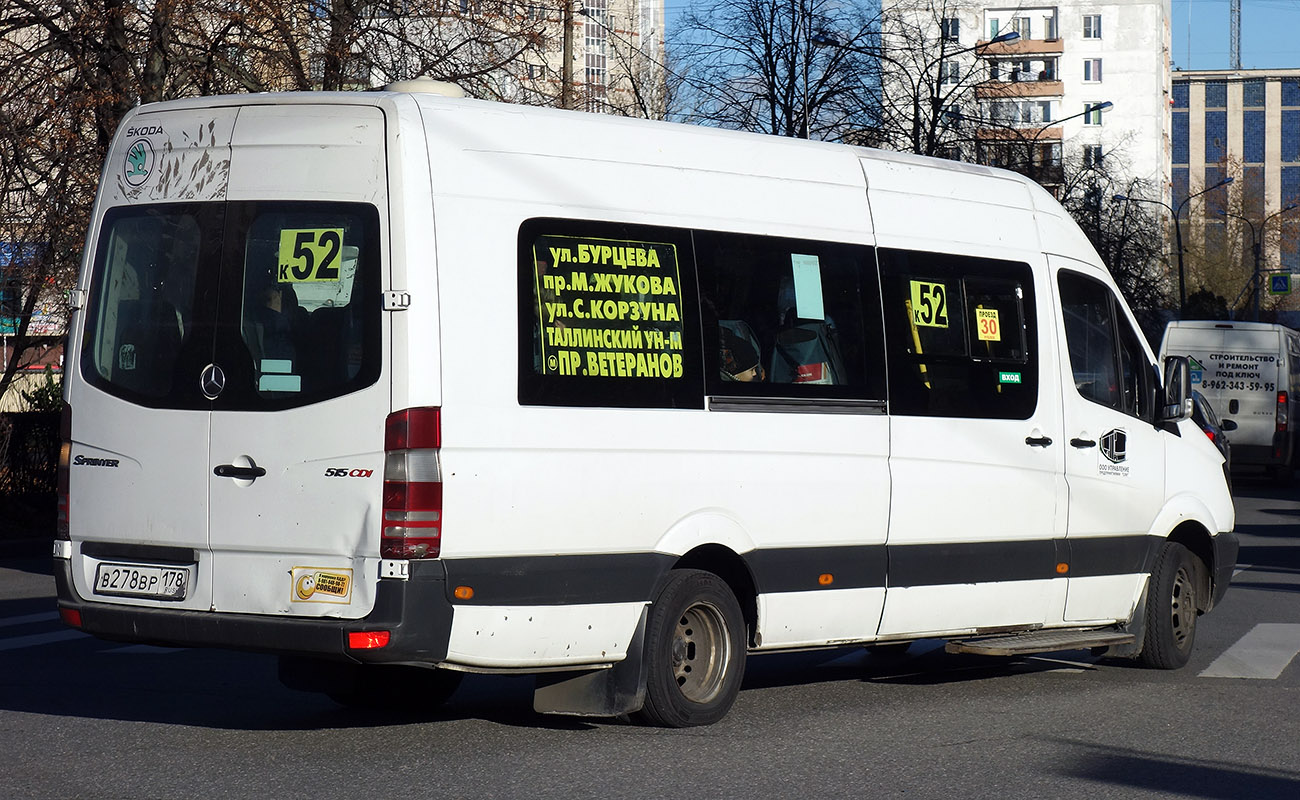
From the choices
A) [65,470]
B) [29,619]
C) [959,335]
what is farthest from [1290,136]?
[65,470]

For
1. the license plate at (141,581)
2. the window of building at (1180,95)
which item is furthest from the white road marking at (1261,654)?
the window of building at (1180,95)

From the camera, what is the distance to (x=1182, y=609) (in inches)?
390

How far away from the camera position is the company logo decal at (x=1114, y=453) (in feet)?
30.5

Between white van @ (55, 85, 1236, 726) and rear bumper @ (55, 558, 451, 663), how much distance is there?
0.01 metres

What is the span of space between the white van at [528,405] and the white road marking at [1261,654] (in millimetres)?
1656

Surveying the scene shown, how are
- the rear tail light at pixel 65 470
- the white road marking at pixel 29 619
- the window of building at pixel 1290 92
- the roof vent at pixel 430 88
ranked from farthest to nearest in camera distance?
the window of building at pixel 1290 92 → the white road marking at pixel 29 619 → the rear tail light at pixel 65 470 → the roof vent at pixel 430 88

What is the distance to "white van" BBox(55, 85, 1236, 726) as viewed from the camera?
21.3 feet

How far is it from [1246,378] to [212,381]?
79.4 feet

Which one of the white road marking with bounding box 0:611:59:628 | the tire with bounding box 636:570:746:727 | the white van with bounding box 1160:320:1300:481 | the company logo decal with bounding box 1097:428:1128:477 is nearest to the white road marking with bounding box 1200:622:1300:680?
the company logo decal with bounding box 1097:428:1128:477

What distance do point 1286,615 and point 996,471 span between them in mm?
4635

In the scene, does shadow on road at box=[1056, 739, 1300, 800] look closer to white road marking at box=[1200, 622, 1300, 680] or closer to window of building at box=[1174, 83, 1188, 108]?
white road marking at box=[1200, 622, 1300, 680]

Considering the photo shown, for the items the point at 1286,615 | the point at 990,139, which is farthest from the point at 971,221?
the point at 990,139

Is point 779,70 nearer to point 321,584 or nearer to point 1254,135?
point 321,584

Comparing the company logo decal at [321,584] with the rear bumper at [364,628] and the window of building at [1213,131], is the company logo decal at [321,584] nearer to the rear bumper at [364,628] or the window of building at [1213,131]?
the rear bumper at [364,628]
